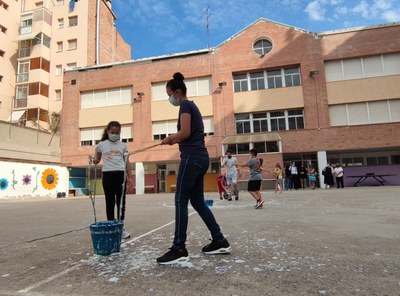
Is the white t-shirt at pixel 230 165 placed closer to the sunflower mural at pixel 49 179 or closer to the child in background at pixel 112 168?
the child in background at pixel 112 168

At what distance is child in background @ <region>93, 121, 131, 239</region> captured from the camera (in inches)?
172

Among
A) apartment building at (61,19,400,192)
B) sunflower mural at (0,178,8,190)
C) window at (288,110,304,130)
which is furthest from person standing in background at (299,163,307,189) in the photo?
sunflower mural at (0,178,8,190)

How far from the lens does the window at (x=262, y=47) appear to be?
2623 centimetres

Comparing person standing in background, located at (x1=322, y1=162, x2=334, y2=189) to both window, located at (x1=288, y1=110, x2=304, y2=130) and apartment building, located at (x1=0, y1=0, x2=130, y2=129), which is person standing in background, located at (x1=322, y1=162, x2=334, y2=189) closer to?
window, located at (x1=288, y1=110, x2=304, y2=130)

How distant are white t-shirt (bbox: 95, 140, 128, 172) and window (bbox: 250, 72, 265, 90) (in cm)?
2319

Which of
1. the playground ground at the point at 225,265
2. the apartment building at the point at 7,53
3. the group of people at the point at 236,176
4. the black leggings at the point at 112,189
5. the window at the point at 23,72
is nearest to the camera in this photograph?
the playground ground at the point at 225,265

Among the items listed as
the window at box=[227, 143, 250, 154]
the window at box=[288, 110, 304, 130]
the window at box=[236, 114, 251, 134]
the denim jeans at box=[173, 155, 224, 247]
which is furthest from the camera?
the window at box=[236, 114, 251, 134]

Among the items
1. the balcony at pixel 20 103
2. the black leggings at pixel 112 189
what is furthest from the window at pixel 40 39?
the black leggings at pixel 112 189

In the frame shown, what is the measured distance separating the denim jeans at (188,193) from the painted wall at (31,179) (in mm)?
21441

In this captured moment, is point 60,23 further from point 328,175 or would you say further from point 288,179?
point 328,175

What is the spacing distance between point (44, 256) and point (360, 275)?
3241mm

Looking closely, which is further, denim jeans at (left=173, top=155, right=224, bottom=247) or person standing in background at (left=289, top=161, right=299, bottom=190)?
person standing in background at (left=289, top=161, right=299, bottom=190)

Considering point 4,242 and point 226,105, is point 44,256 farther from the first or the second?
point 226,105

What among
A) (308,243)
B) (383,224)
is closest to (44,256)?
(308,243)
